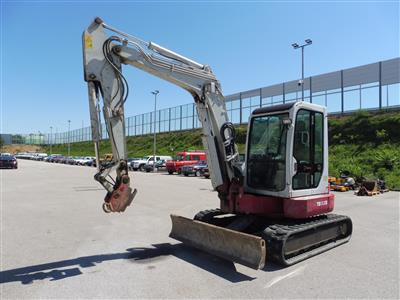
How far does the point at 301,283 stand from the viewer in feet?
18.0

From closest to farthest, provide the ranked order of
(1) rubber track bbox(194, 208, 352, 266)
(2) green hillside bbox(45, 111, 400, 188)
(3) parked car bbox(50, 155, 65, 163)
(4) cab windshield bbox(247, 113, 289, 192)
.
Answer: (1) rubber track bbox(194, 208, 352, 266) → (4) cab windshield bbox(247, 113, 289, 192) → (2) green hillside bbox(45, 111, 400, 188) → (3) parked car bbox(50, 155, 65, 163)

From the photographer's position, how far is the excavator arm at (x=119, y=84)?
19.7 feet

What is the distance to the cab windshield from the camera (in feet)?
22.8

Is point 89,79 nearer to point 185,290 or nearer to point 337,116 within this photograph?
point 185,290

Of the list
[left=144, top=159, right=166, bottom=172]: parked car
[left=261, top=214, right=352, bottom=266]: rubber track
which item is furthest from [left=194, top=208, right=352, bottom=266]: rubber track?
[left=144, top=159, right=166, bottom=172]: parked car

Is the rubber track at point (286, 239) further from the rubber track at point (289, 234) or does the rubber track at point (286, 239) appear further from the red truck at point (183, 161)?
the red truck at point (183, 161)

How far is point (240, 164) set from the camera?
295 inches

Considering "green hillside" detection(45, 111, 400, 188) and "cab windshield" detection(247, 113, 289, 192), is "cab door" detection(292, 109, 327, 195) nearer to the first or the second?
"cab windshield" detection(247, 113, 289, 192)

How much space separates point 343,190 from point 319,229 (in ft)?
44.5

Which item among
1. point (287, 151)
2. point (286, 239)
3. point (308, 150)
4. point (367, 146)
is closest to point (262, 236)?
point (286, 239)

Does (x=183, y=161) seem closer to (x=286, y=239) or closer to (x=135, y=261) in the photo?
(x=135, y=261)

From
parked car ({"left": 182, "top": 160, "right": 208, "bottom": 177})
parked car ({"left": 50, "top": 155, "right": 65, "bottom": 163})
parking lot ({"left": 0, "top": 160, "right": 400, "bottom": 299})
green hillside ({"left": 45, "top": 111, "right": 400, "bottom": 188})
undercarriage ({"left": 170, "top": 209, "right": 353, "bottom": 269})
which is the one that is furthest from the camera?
parked car ({"left": 50, "top": 155, "right": 65, "bottom": 163})

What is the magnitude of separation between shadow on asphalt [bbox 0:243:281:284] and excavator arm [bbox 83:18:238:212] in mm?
1339

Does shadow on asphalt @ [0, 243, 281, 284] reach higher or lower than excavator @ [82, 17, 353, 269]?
lower
